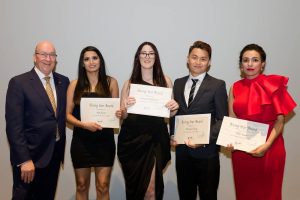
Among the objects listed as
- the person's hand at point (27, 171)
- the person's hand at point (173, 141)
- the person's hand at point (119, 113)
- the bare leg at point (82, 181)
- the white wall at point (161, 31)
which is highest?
the white wall at point (161, 31)

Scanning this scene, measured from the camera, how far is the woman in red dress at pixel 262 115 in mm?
2791

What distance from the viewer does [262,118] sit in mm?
2832

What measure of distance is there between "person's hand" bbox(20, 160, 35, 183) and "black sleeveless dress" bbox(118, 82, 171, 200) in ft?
2.81

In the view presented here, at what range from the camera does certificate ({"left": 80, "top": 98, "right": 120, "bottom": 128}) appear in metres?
3.02

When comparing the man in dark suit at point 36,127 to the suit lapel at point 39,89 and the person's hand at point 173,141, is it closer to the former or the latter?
the suit lapel at point 39,89

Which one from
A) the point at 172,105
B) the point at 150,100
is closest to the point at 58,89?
the point at 150,100

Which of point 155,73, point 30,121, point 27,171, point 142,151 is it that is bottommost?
point 27,171

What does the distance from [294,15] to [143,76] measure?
7.57 feet

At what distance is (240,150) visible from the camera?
296 cm

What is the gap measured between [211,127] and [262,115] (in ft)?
1.63

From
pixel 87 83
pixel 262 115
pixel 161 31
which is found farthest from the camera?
pixel 161 31

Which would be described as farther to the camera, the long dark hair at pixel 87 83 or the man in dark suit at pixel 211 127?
the long dark hair at pixel 87 83

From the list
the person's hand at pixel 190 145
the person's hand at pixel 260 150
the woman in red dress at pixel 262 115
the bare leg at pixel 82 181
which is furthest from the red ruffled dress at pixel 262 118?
the bare leg at pixel 82 181

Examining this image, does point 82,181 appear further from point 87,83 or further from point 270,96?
point 270,96
